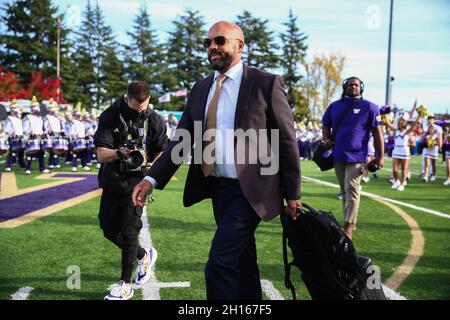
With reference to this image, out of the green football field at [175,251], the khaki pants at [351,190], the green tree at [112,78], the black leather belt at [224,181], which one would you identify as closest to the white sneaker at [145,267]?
the green football field at [175,251]

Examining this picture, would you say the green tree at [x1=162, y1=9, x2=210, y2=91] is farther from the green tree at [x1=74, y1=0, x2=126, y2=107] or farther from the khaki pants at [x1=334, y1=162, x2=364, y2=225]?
the khaki pants at [x1=334, y1=162, x2=364, y2=225]

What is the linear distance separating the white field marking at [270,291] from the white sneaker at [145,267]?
120 centimetres

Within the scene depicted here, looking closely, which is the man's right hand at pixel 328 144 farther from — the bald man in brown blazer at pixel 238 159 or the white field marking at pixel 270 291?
the bald man in brown blazer at pixel 238 159

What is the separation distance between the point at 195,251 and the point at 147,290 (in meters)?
1.46

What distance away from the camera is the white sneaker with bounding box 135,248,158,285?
4.75 metres

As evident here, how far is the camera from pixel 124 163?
4375mm

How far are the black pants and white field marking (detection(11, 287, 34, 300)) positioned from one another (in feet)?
2.87

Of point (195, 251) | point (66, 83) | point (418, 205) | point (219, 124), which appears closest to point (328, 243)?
point (219, 124)

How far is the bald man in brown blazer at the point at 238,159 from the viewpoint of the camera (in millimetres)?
3182

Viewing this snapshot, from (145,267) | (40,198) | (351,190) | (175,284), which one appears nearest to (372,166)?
(351,190)

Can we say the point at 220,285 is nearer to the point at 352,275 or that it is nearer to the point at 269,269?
the point at 352,275

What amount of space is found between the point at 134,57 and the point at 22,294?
187 feet

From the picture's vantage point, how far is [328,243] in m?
3.22

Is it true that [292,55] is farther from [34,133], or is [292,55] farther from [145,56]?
[34,133]
